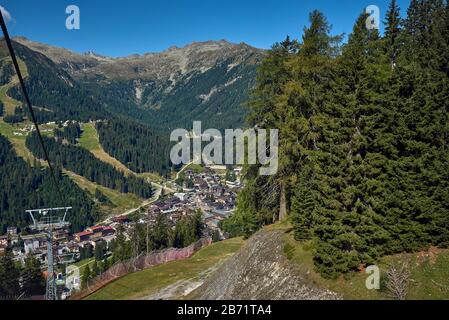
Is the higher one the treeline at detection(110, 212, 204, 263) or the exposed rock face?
the exposed rock face

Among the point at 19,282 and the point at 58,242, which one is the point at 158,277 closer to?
the point at 19,282

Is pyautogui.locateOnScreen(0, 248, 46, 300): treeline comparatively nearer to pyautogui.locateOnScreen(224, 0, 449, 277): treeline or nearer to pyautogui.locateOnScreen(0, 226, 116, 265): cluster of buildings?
pyautogui.locateOnScreen(0, 226, 116, 265): cluster of buildings

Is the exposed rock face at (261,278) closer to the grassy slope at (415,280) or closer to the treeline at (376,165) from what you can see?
the grassy slope at (415,280)

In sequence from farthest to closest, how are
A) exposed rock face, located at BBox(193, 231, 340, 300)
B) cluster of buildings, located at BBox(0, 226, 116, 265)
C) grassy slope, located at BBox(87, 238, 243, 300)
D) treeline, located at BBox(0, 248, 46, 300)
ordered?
cluster of buildings, located at BBox(0, 226, 116, 265), treeline, located at BBox(0, 248, 46, 300), grassy slope, located at BBox(87, 238, 243, 300), exposed rock face, located at BBox(193, 231, 340, 300)

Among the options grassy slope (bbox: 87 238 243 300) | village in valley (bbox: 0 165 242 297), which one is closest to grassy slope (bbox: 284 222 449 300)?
grassy slope (bbox: 87 238 243 300)

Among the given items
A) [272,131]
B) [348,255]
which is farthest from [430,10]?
[348,255]

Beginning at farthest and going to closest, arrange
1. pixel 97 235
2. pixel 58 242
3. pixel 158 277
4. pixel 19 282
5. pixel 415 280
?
pixel 97 235, pixel 58 242, pixel 19 282, pixel 158 277, pixel 415 280

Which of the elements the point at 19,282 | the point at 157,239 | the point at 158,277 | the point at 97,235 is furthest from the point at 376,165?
the point at 97,235
